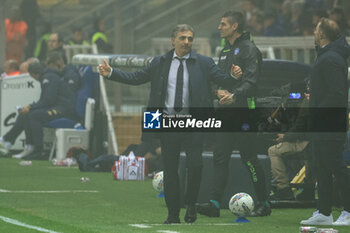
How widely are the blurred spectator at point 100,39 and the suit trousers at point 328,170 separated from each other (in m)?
12.3

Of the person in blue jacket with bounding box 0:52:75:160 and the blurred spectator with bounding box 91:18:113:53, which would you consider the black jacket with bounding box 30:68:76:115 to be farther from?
the blurred spectator with bounding box 91:18:113:53

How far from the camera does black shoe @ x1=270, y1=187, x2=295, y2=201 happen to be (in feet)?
42.1

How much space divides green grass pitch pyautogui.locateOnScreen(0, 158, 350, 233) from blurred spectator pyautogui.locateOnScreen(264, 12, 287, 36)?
7.11 meters

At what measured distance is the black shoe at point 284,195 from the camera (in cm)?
1283

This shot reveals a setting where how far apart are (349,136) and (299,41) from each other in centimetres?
655

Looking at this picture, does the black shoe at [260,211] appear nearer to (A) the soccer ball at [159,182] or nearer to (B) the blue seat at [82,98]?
(A) the soccer ball at [159,182]

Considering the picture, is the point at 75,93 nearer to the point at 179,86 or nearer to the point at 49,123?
the point at 49,123

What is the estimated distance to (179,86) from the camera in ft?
34.9

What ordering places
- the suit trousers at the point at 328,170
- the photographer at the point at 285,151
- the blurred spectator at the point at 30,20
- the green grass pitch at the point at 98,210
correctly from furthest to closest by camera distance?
the blurred spectator at the point at 30,20
the photographer at the point at 285,151
the suit trousers at the point at 328,170
the green grass pitch at the point at 98,210

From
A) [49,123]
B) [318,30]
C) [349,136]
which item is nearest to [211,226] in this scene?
[318,30]

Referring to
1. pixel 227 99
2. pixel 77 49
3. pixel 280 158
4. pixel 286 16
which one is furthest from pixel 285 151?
pixel 77 49

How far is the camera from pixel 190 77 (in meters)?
10.7

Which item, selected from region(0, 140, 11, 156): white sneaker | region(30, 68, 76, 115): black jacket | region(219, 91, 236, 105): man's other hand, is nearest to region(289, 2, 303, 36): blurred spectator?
region(30, 68, 76, 115): black jacket

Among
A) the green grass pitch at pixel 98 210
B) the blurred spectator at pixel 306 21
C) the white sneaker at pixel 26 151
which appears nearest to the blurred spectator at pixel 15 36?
the white sneaker at pixel 26 151
